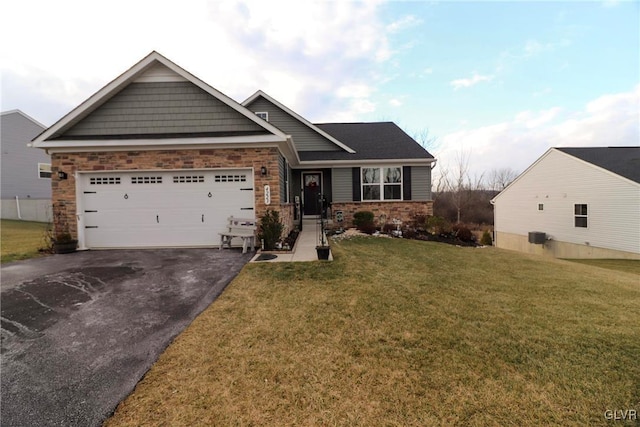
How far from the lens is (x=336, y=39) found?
34.0 feet

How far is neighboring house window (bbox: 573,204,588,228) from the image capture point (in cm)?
1544

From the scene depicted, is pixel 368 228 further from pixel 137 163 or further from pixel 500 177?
pixel 500 177

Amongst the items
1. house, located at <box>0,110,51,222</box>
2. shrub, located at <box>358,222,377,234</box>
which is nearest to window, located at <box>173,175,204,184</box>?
shrub, located at <box>358,222,377,234</box>

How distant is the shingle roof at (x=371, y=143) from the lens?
1352 cm

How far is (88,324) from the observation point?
3793 mm

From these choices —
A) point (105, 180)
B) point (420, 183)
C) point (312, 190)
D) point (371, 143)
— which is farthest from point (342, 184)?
point (105, 180)

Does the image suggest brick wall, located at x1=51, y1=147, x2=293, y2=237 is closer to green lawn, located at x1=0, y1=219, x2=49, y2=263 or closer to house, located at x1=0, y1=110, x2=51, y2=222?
green lawn, located at x1=0, y1=219, x2=49, y2=263

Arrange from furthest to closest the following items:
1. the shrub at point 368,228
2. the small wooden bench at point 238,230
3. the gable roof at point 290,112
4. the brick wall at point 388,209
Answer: the gable roof at point 290,112 < the brick wall at point 388,209 < the shrub at point 368,228 < the small wooden bench at point 238,230

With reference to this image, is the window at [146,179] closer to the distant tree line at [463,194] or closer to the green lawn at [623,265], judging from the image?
the green lawn at [623,265]

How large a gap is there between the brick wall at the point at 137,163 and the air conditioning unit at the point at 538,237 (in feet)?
60.1

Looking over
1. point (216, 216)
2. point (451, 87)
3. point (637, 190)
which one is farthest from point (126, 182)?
point (637, 190)

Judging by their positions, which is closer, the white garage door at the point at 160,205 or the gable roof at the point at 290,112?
the white garage door at the point at 160,205

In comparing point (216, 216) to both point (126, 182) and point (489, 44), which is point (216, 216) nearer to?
point (126, 182)

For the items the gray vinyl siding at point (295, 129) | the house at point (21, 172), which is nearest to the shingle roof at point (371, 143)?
the gray vinyl siding at point (295, 129)
